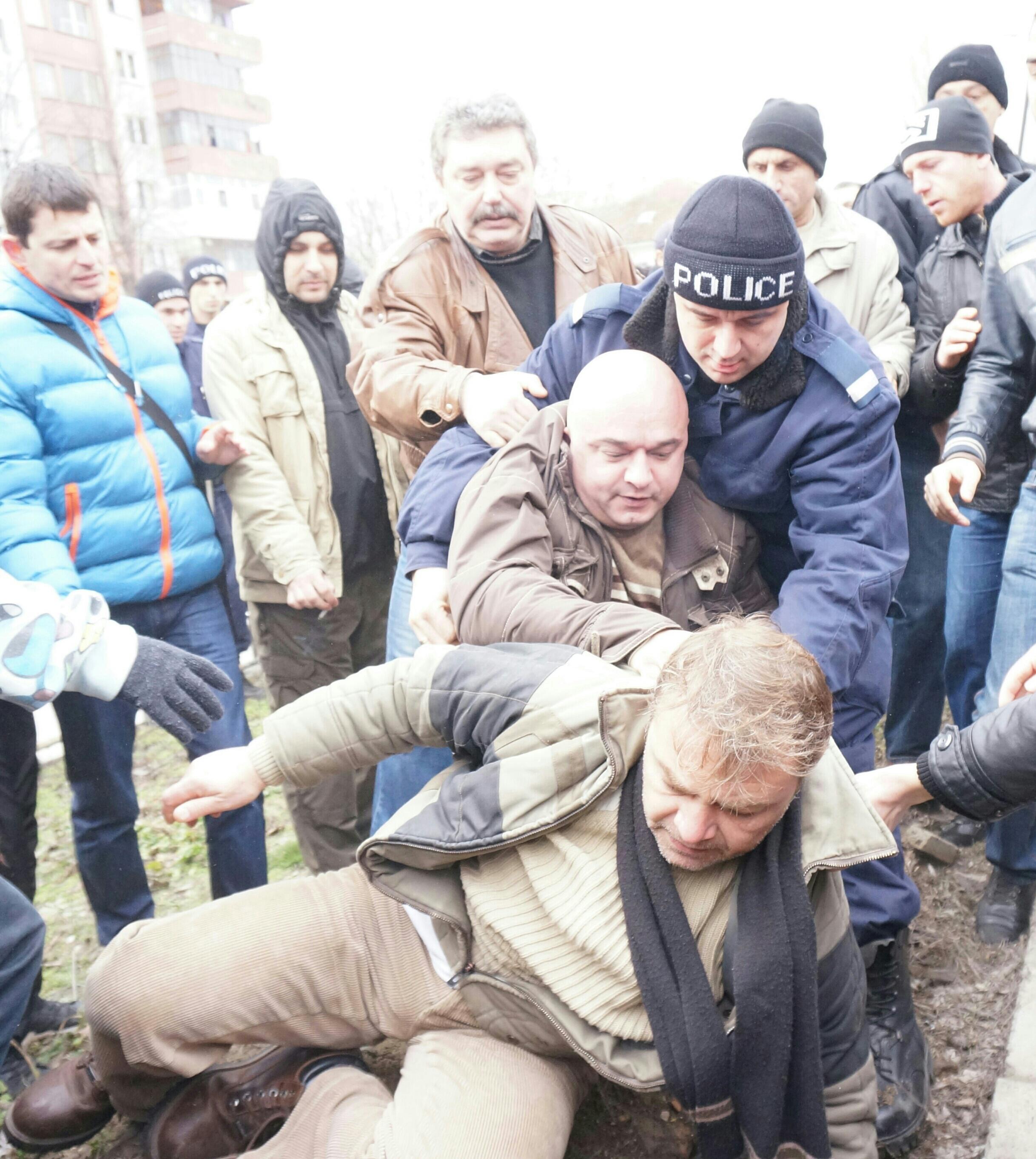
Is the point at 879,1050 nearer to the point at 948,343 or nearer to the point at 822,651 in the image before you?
the point at 822,651

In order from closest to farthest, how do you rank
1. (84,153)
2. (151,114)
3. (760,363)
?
(760,363)
(84,153)
(151,114)

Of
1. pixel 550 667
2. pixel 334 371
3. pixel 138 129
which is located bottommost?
pixel 550 667

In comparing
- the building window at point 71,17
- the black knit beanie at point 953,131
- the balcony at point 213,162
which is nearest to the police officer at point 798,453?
the black knit beanie at point 953,131

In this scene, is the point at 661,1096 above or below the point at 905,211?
below


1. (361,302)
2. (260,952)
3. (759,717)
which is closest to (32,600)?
(260,952)

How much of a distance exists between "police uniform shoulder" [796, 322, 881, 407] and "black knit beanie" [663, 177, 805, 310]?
141mm

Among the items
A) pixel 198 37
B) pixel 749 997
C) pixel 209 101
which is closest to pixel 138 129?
pixel 209 101

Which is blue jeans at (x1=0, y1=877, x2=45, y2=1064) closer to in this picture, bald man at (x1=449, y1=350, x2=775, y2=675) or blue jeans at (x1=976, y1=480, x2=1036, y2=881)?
bald man at (x1=449, y1=350, x2=775, y2=675)

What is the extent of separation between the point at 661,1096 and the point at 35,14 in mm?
44702

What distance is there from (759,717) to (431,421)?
141 cm

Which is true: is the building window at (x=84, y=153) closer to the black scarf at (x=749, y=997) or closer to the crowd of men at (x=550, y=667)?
the crowd of men at (x=550, y=667)

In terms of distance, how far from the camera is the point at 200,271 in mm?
7383

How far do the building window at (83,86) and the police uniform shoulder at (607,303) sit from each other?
1684 inches

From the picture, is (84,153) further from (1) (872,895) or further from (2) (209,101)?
(1) (872,895)
